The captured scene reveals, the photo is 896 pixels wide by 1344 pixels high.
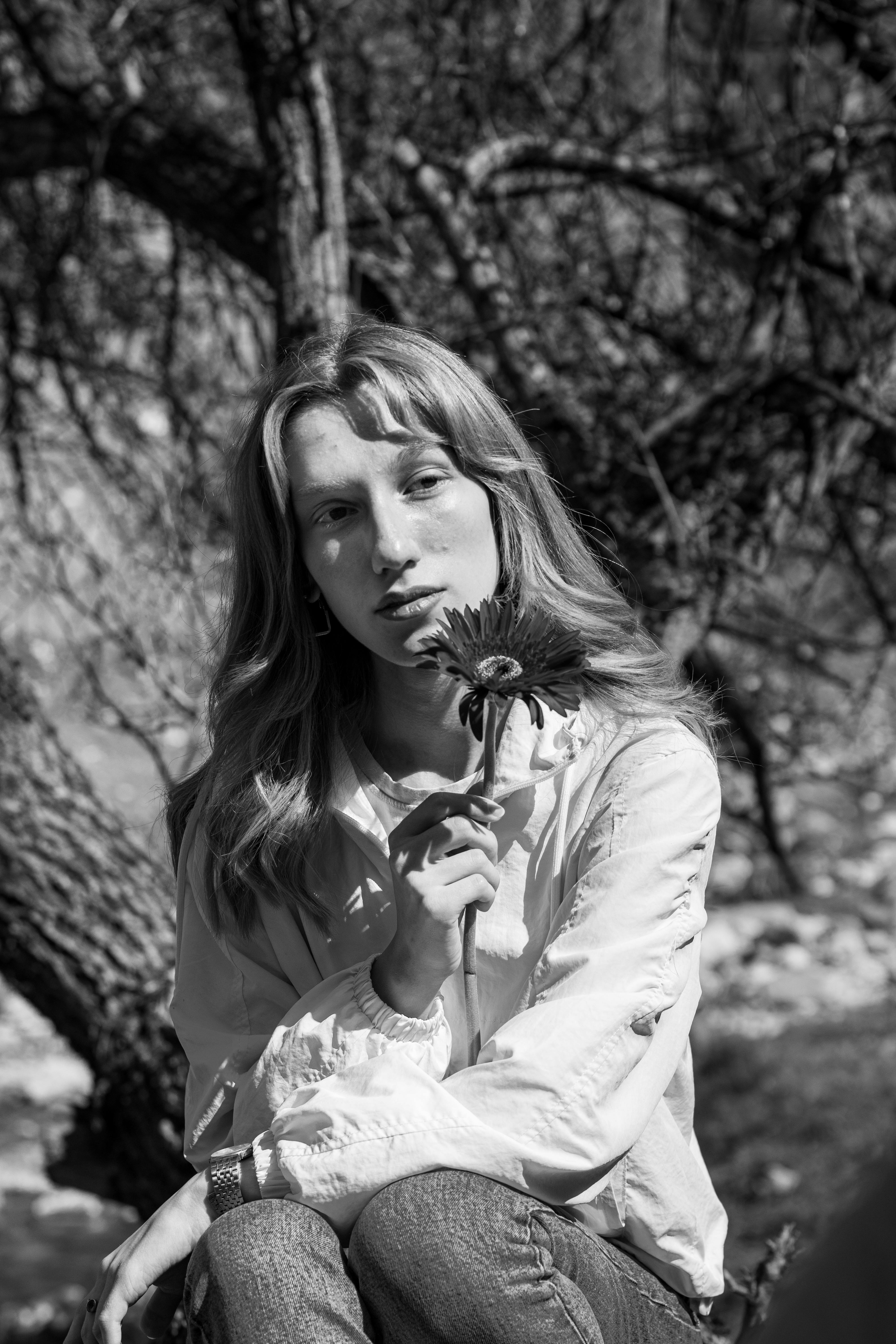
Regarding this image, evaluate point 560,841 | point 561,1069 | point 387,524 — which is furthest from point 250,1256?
point 387,524

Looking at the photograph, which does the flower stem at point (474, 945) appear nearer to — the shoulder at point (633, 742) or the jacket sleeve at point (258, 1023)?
the jacket sleeve at point (258, 1023)

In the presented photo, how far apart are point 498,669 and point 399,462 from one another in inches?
16.5

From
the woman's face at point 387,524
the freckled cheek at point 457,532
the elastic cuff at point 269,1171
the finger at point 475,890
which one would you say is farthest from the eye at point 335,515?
the elastic cuff at point 269,1171

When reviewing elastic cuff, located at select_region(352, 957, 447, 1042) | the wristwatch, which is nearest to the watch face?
the wristwatch

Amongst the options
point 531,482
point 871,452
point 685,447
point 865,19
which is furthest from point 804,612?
point 531,482

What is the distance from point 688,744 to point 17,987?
1.53 metres

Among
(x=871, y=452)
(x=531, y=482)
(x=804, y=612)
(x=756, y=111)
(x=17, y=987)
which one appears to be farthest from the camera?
(x=804, y=612)

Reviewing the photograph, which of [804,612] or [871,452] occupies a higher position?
[871,452]

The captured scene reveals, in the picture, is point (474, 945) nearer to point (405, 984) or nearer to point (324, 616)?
point (405, 984)

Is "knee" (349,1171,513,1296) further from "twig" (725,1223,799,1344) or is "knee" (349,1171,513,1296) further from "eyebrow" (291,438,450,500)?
"eyebrow" (291,438,450,500)

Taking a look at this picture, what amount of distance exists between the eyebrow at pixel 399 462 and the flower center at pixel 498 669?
0.40 meters

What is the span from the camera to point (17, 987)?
8.87 ft

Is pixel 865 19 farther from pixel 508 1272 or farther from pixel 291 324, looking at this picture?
pixel 508 1272

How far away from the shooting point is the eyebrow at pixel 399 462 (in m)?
1.84
